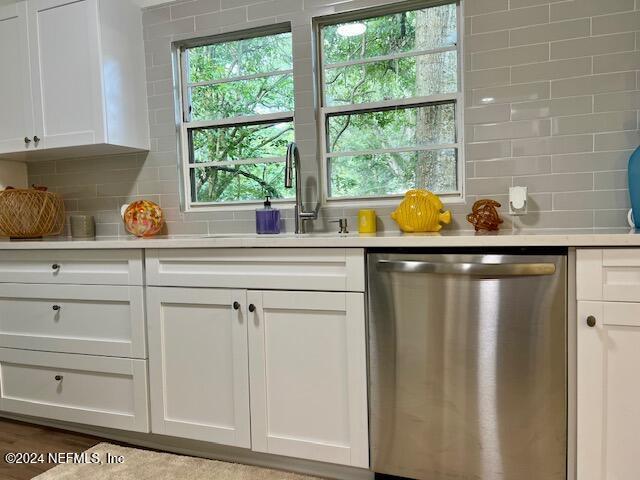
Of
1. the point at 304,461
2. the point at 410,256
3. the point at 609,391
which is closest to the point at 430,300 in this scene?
the point at 410,256

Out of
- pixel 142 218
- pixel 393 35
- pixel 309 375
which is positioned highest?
pixel 393 35

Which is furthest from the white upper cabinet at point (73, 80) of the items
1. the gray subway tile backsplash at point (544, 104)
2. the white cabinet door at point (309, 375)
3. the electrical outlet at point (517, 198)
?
the electrical outlet at point (517, 198)

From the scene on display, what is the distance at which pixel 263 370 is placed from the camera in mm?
1838

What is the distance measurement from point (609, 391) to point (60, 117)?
2.68 metres

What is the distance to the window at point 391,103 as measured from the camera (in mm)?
2193

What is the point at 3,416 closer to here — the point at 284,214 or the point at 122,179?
the point at 122,179

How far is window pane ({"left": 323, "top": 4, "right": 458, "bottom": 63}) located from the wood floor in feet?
7.19

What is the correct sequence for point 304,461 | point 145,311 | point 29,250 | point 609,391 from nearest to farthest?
point 609,391 < point 304,461 < point 145,311 < point 29,250

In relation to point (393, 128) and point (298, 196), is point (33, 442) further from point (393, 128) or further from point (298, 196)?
point (393, 128)

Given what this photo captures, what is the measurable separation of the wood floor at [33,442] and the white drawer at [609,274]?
2.14 m

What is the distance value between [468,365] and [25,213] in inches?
92.5

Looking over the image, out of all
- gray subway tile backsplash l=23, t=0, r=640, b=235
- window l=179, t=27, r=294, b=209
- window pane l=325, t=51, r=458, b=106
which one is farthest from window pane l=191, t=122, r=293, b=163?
window pane l=325, t=51, r=458, b=106

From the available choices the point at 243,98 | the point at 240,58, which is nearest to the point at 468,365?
the point at 243,98

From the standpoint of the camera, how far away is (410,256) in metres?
1.62
